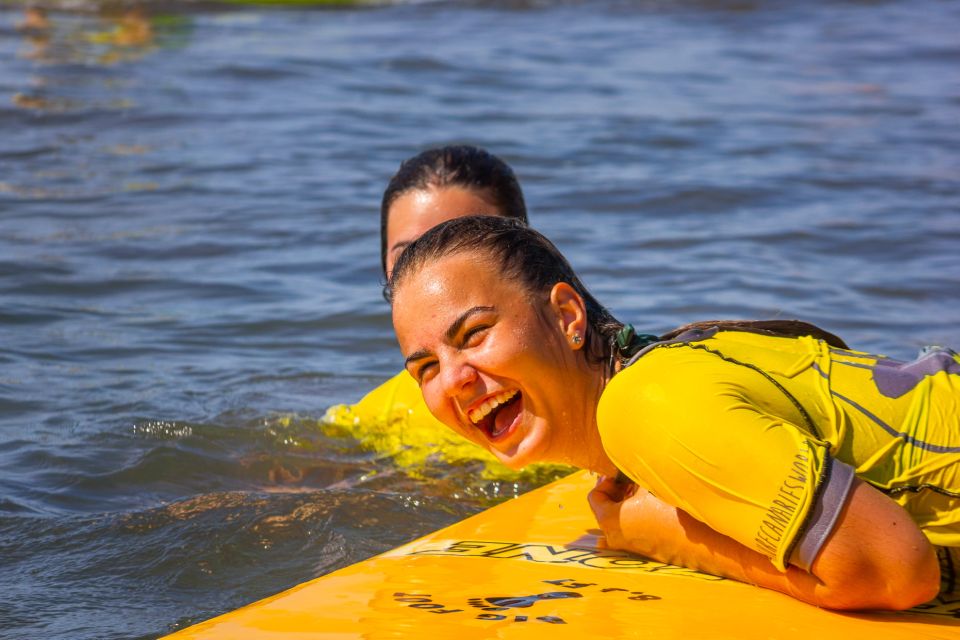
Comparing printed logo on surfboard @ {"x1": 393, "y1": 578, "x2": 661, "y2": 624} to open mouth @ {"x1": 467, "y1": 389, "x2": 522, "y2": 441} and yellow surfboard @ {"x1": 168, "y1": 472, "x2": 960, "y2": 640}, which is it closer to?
yellow surfboard @ {"x1": 168, "y1": 472, "x2": 960, "y2": 640}

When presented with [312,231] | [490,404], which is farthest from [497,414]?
[312,231]

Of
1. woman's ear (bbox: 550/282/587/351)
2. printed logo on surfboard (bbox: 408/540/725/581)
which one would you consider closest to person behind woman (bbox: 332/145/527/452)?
printed logo on surfboard (bbox: 408/540/725/581)

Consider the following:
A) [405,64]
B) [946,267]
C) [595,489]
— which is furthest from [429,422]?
[405,64]

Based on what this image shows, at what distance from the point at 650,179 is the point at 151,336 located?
3.68m

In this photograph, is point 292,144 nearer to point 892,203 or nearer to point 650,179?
point 650,179

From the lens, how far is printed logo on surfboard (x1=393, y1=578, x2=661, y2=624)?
2258mm

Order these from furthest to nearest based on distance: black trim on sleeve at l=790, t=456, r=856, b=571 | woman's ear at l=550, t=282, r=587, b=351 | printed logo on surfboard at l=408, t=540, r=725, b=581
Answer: printed logo on surfboard at l=408, t=540, r=725, b=581 → woman's ear at l=550, t=282, r=587, b=351 → black trim on sleeve at l=790, t=456, r=856, b=571

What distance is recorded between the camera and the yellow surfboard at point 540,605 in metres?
2.17

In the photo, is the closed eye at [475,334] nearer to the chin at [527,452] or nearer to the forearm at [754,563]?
the chin at [527,452]

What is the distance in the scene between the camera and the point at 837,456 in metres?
2.13

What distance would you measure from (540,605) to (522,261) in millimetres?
598

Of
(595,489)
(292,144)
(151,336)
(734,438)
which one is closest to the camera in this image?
(734,438)

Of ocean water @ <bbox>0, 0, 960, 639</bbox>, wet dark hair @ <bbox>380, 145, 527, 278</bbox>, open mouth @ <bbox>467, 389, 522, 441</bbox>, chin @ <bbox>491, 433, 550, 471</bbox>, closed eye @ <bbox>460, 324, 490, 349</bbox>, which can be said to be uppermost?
wet dark hair @ <bbox>380, 145, 527, 278</bbox>

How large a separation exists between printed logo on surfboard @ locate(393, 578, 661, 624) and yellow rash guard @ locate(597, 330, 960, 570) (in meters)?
0.28
